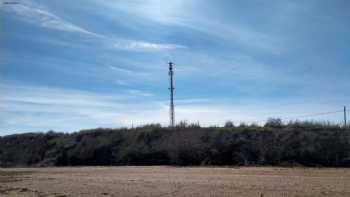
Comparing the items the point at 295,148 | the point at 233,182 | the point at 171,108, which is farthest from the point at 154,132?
the point at 233,182

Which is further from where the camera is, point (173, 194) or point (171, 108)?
point (171, 108)

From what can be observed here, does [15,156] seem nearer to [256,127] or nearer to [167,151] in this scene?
[167,151]

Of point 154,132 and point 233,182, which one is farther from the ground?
point 154,132

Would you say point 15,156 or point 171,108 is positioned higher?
point 171,108

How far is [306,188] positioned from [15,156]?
32.0 m

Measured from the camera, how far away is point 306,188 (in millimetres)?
15125

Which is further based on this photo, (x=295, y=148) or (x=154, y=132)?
(x=154, y=132)

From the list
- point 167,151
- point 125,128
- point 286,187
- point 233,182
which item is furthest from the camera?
point 125,128

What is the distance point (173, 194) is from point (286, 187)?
429 centimetres

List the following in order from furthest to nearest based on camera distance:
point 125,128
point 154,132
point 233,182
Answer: point 125,128, point 154,132, point 233,182

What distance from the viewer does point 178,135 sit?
111 ft

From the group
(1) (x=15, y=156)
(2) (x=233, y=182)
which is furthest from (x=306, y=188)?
(1) (x=15, y=156)

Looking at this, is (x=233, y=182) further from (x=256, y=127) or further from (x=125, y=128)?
(x=125, y=128)

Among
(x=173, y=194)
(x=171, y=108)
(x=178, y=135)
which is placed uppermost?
(x=171, y=108)
